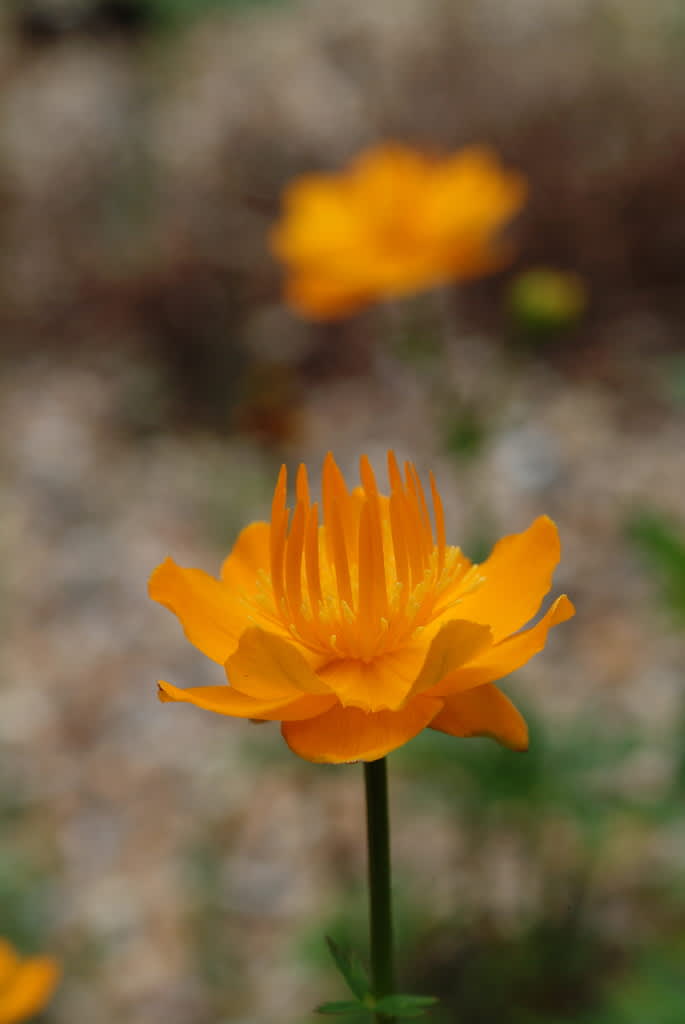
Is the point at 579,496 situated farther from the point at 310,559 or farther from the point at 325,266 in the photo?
the point at 310,559

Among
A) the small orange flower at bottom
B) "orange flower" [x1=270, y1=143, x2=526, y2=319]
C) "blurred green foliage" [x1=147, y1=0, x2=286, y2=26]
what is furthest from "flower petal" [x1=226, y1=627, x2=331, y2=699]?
"blurred green foliage" [x1=147, y1=0, x2=286, y2=26]

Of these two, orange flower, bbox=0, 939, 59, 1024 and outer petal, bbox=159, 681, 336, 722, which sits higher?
outer petal, bbox=159, 681, 336, 722

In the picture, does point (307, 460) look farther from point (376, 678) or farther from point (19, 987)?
point (376, 678)

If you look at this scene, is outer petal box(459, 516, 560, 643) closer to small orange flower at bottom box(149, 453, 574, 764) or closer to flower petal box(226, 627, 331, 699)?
small orange flower at bottom box(149, 453, 574, 764)

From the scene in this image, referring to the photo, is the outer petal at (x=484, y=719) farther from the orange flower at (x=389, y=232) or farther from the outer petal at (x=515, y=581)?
the orange flower at (x=389, y=232)

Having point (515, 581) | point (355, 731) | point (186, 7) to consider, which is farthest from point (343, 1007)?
point (186, 7)

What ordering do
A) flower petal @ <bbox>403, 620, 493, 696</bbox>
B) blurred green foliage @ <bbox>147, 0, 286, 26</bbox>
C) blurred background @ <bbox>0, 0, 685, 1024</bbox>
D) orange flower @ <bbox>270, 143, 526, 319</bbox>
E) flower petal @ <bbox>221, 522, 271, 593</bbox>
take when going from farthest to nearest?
blurred green foliage @ <bbox>147, 0, 286, 26</bbox>, orange flower @ <bbox>270, 143, 526, 319</bbox>, blurred background @ <bbox>0, 0, 685, 1024</bbox>, flower petal @ <bbox>221, 522, 271, 593</bbox>, flower petal @ <bbox>403, 620, 493, 696</bbox>

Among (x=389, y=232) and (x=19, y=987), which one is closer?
(x=19, y=987)

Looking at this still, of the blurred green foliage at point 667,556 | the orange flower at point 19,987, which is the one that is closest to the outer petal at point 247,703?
the orange flower at point 19,987
